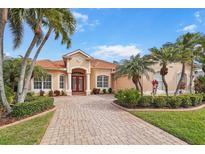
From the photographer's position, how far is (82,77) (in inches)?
1062

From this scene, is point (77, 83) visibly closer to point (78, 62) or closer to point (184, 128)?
point (78, 62)

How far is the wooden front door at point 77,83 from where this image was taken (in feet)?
87.0

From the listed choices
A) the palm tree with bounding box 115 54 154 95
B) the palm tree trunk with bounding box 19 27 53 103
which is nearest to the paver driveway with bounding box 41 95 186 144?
the palm tree trunk with bounding box 19 27 53 103

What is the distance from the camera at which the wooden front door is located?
2653 centimetres

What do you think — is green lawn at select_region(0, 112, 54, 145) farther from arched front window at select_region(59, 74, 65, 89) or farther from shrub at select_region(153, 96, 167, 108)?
arched front window at select_region(59, 74, 65, 89)

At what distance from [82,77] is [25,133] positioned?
19.6m

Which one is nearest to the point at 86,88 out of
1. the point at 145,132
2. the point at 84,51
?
the point at 84,51

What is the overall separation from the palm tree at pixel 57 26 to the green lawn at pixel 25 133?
3.52 m

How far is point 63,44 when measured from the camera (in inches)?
595

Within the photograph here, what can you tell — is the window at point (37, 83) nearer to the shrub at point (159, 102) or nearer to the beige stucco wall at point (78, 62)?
the beige stucco wall at point (78, 62)

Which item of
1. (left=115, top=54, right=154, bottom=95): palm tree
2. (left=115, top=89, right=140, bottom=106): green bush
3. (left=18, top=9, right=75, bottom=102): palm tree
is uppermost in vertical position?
(left=18, top=9, right=75, bottom=102): palm tree

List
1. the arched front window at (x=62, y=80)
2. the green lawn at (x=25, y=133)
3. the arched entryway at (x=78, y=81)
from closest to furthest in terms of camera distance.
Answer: the green lawn at (x=25, y=133), the arched front window at (x=62, y=80), the arched entryway at (x=78, y=81)

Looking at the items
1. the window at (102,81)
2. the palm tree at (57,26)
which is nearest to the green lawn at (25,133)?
the palm tree at (57,26)
